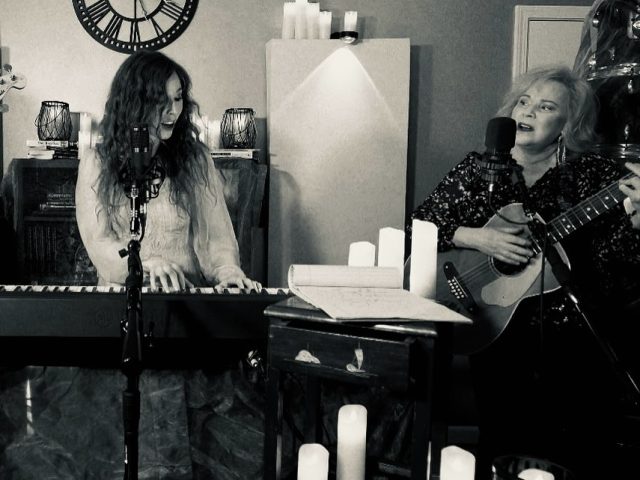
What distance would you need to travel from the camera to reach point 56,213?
389cm

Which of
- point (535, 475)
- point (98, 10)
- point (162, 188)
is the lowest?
point (535, 475)

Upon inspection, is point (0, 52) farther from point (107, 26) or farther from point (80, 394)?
point (80, 394)

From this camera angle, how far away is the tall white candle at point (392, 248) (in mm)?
1600

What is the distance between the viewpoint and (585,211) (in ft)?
6.95

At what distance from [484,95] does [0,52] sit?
9.94 feet

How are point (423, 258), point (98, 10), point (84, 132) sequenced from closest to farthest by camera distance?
1. point (423, 258)
2. point (84, 132)
3. point (98, 10)

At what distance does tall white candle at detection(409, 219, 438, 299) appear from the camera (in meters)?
1.49

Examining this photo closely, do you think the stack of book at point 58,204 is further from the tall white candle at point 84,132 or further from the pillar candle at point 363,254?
the pillar candle at point 363,254

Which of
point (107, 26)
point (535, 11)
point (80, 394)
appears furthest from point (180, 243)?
point (535, 11)

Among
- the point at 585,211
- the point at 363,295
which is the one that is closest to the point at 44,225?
the point at 585,211

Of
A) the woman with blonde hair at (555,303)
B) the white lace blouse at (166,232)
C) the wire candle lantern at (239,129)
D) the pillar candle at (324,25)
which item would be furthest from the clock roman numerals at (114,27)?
the woman with blonde hair at (555,303)

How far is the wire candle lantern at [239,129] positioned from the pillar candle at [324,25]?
2.03 ft

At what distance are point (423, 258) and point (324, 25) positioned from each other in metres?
3.03

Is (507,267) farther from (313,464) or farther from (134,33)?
(134,33)
